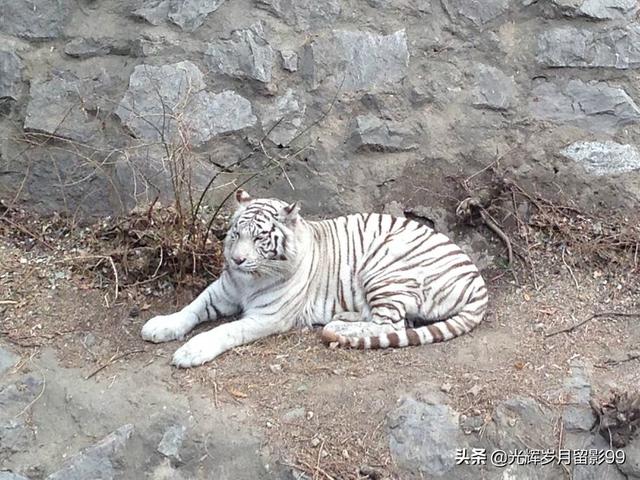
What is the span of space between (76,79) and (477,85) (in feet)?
7.51

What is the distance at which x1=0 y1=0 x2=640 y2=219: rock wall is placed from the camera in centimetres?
513

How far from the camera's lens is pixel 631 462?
12.6 feet

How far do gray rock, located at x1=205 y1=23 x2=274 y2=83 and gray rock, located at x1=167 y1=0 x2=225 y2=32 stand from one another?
0.17m

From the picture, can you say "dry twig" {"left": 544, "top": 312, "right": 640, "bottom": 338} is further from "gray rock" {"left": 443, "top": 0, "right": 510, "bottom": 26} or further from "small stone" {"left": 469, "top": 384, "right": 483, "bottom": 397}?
"gray rock" {"left": 443, "top": 0, "right": 510, "bottom": 26}

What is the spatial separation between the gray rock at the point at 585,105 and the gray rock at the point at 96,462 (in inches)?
117

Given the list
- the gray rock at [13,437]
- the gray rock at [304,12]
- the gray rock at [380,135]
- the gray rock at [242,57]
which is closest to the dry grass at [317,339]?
the gray rock at [13,437]

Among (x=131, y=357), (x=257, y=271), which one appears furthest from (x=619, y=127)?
(x=131, y=357)

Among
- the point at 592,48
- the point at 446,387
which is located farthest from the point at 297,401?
the point at 592,48

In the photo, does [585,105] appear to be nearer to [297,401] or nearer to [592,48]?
[592,48]

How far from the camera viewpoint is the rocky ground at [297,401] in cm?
375

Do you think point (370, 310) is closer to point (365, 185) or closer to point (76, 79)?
point (365, 185)

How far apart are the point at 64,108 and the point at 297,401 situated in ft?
7.69

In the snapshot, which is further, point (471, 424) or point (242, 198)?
point (242, 198)

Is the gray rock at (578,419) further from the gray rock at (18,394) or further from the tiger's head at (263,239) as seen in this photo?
the gray rock at (18,394)
